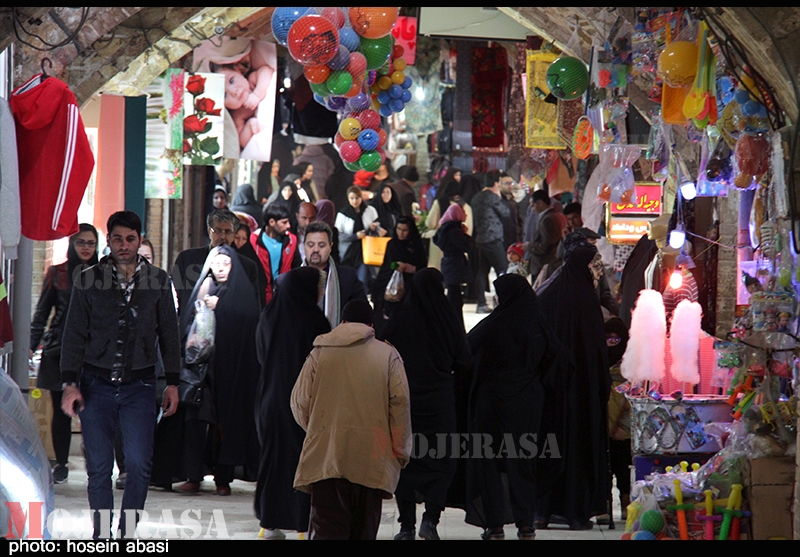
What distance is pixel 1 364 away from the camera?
680 centimetres

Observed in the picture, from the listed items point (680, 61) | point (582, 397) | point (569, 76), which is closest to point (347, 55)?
point (569, 76)

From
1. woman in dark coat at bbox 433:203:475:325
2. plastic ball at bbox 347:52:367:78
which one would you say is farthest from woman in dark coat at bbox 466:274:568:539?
woman in dark coat at bbox 433:203:475:325

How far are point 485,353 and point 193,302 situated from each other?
7.12 ft

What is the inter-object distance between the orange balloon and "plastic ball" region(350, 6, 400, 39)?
47 centimetres

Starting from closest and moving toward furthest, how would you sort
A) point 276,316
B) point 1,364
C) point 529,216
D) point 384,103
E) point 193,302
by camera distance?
point 276,316 → point 1,364 → point 193,302 → point 384,103 → point 529,216

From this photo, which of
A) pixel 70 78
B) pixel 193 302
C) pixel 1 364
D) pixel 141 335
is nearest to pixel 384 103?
pixel 70 78

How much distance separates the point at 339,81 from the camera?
31.5 feet

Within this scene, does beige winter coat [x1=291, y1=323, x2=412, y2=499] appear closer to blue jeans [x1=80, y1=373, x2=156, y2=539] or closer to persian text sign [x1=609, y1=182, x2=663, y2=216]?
blue jeans [x1=80, y1=373, x2=156, y2=539]

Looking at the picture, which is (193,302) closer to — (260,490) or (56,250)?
(260,490)

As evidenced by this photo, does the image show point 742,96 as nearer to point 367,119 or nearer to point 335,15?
point 335,15

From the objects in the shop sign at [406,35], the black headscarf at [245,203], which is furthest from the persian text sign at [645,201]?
the black headscarf at [245,203]

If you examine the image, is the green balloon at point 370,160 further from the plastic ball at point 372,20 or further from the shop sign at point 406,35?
the shop sign at point 406,35

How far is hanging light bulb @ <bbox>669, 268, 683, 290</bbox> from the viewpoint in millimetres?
7242

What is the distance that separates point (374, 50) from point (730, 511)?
5.58m
